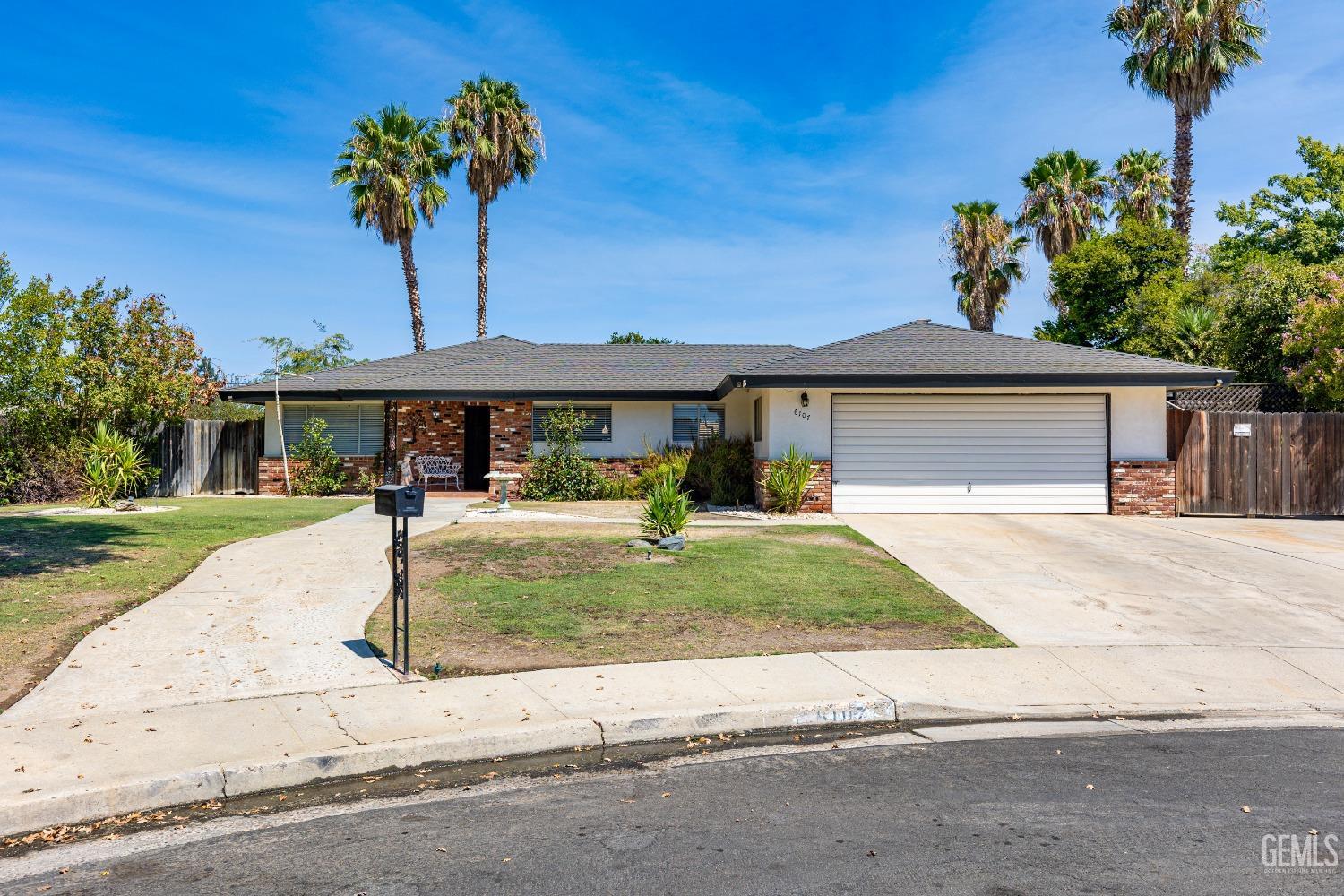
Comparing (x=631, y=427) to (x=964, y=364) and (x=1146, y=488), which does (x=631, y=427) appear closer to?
(x=964, y=364)

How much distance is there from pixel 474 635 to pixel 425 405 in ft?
52.6

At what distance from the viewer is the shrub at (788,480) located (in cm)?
1667

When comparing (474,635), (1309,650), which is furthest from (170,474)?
(1309,650)

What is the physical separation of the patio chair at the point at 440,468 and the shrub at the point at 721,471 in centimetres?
649

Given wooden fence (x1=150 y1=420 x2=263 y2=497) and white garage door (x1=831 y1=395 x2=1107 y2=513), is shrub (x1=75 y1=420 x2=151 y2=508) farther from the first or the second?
white garage door (x1=831 y1=395 x2=1107 y2=513)

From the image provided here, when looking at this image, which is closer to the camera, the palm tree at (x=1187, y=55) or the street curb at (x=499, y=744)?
the street curb at (x=499, y=744)

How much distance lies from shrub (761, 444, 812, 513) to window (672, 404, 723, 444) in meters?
4.98

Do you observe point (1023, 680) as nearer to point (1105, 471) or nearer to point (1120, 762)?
point (1120, 762)

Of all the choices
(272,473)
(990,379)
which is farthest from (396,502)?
(272,473)

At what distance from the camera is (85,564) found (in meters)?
10.1

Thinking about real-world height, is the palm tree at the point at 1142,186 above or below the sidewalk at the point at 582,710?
above

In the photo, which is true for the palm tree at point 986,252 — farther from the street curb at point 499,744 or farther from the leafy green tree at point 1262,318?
the street curb at point 499,744

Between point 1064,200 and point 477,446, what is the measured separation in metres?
24.2
